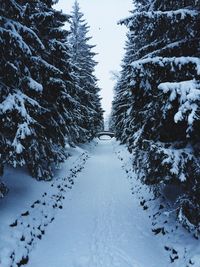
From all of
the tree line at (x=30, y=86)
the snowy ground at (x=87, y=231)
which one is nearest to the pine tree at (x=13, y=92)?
the tree line at (x=30, y=86)

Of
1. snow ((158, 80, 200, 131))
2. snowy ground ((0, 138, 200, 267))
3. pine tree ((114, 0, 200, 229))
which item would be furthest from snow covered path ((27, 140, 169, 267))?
snow ((158, 80, 200, 131))

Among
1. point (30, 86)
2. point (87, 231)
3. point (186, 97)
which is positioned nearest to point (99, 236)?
point (87, 231)

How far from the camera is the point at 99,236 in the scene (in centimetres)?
977

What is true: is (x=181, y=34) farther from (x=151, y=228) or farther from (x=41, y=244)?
(x=41, y=244)

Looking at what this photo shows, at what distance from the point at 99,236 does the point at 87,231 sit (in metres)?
0.60

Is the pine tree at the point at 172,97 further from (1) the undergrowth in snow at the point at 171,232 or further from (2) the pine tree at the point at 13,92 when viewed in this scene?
(2) the pine tree at the point at 13,92

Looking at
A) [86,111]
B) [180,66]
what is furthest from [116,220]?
[86,111]

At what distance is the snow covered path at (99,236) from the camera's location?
8.12 metres

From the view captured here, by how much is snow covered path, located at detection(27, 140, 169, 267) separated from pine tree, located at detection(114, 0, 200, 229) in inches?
66.8

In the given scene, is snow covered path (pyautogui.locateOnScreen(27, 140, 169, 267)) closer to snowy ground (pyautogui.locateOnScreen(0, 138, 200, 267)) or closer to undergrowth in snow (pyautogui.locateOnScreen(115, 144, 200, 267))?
Answer: snowy ground (pyautogui.locateOnScreen(0, 138, 200, 267))

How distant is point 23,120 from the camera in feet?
29.1

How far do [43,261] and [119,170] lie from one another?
1493 cm

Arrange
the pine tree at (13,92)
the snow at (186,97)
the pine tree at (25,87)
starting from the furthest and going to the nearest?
the pine tree at (25,87), the pine tree at (13,92), the snow at (186,97)

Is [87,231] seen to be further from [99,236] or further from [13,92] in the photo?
[13,92]
